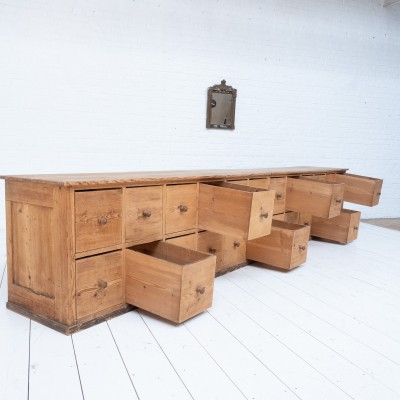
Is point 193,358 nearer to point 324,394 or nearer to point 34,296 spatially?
point 324,394

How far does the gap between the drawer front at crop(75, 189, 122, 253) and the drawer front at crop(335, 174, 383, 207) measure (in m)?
2.62

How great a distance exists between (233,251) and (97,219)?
1.34 metres

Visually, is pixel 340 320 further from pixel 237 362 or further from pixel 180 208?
pixel 180 208

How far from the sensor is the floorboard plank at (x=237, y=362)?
167 cm

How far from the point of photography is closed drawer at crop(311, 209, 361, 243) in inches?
160

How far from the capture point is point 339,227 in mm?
4098

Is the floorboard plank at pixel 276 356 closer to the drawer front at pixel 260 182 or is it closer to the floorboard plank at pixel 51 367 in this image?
the floorboard plank at pixel 51 367

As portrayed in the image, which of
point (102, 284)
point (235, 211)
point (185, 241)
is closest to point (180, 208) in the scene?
point (185, 241)

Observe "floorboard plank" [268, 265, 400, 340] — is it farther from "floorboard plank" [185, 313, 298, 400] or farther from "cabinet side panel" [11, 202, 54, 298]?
"cabinet side panel" [11, 202, 54, 298]

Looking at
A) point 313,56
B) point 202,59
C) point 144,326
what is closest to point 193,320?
point 144,326

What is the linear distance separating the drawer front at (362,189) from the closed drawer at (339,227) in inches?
6.8

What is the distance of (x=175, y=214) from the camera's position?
8.66 ft

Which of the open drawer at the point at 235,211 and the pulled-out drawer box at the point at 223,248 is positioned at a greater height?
the open drawer at the point at 235,211

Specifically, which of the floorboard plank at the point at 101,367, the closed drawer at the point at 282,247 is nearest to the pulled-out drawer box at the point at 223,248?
the closed drawer at the point at 282,247
